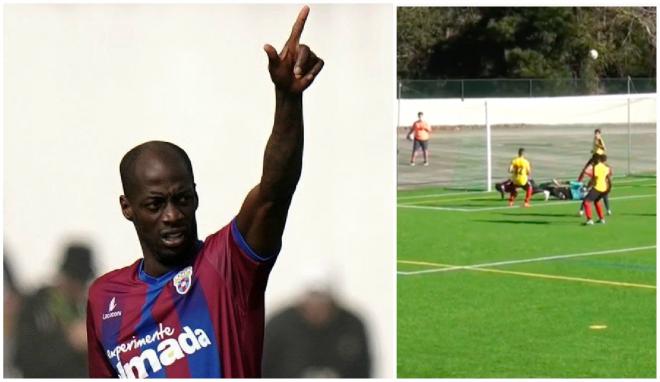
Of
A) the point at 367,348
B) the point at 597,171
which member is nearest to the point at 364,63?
the point at 367,348

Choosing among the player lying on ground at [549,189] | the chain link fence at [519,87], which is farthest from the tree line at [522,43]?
the player lying on ground at [549,189]

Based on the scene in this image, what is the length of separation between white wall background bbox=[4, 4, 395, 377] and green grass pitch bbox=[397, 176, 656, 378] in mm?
4622

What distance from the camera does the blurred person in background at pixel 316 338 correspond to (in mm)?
5586

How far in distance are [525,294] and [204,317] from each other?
426 inches

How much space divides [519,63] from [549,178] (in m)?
21.2

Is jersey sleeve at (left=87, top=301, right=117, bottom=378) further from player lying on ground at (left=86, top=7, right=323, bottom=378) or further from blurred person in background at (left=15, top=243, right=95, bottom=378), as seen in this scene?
blurred person in background at (left=15, top=243, right=95, bottom=378)

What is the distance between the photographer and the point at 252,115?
5.70m

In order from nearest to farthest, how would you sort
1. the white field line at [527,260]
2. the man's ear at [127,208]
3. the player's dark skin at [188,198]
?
the player's dark skin at [188,198], the man's ear at [127,208], the white field line at [527,260]

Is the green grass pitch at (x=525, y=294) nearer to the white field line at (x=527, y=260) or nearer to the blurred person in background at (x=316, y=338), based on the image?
the white field line at (x=527, y=260)

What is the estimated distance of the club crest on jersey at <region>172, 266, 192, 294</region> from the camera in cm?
364

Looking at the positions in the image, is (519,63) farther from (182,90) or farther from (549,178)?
(182,90)

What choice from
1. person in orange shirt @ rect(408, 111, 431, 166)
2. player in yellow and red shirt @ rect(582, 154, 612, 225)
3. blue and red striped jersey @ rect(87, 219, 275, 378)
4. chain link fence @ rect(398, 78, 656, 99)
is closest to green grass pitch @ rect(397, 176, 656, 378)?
player in yellow and red shirt @ rect(582, 154, 612, 225)

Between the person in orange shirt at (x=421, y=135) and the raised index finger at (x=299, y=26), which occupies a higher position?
the raised index finger at (x=299, y=26)

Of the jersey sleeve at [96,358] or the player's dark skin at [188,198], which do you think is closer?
the player's dark skin at [188,198]
